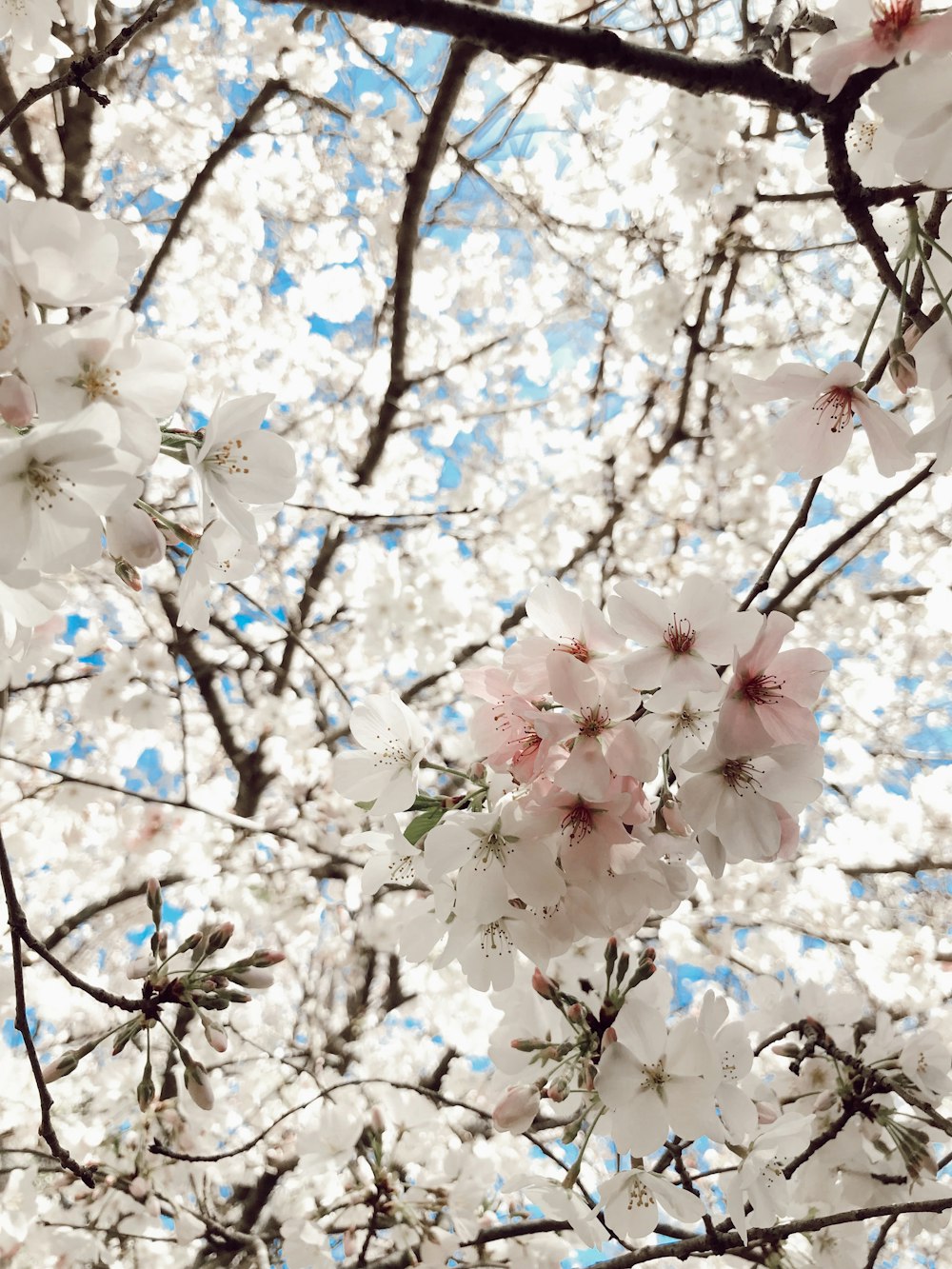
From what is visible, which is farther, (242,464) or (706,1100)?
(706,1100)

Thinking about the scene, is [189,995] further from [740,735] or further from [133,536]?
[740,735]

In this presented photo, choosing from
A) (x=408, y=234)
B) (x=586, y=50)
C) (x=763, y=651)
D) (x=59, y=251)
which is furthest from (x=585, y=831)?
(x=408, y=234)

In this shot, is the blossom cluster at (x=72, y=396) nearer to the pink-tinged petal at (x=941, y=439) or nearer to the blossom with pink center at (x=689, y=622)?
the blossom with pink center at (x=689, y=622)

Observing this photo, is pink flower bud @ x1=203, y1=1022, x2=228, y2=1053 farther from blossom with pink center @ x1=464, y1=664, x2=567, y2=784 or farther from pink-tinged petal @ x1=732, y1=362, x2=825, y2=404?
pink-tinged petal @ x1=732, y1=362, x2=825, y2=404

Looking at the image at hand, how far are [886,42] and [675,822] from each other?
0.95 metres

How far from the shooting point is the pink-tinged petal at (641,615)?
1.02 m

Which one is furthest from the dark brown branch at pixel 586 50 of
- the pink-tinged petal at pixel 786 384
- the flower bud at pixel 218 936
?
the flower bud at pixel 218 936

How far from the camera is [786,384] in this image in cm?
113

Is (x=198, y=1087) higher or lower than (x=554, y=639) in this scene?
lower

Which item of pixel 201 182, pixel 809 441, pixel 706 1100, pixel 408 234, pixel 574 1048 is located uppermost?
pixel 201 182

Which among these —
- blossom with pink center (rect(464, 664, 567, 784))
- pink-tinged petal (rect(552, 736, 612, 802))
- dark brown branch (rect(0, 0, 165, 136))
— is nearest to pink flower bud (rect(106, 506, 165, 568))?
blossom with pink center (rect(464, 664, 567, 784))

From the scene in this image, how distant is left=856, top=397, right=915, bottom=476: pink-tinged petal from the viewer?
1104 millimetres

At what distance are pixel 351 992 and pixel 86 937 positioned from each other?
72.1 inches

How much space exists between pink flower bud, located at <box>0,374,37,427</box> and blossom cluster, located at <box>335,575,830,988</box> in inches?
24.0
